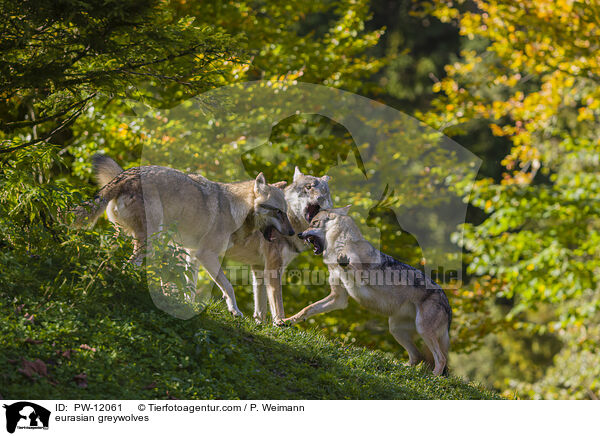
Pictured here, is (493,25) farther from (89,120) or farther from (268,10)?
(89,120)

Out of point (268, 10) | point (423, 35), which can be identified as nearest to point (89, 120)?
point (268, 10)

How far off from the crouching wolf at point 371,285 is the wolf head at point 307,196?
0.29 m

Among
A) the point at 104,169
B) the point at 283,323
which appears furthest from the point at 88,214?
the point at 283,323

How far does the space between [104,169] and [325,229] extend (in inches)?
109

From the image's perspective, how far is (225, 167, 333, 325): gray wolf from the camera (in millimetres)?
7555

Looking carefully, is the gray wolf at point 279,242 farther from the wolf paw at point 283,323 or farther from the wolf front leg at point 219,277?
the wolf front leg at point 219,277

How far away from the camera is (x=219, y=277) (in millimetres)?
7137

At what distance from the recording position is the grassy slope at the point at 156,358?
196 inches

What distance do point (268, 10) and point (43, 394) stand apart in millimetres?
10873

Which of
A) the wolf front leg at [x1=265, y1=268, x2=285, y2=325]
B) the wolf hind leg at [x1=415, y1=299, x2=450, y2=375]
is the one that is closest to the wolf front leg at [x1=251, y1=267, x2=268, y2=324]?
the wolf front leg at [x1=265, y1=268, x2=285, y2=325]

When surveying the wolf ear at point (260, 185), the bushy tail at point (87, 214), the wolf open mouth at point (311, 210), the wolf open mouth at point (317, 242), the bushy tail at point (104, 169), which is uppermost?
the bushy tail at point (104, 169)

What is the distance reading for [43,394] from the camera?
4711 millimetres

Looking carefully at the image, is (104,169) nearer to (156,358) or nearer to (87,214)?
(87,214)
